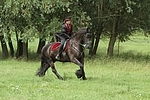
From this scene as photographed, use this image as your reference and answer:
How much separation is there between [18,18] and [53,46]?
10.7 metres

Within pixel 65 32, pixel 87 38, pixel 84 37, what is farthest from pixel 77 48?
pixel 65 32

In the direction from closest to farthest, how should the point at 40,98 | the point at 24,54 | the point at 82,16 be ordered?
1. the point at 40,98
2. the point at 82,16
3. the point at 24,54

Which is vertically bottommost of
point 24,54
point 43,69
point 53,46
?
point 24,54

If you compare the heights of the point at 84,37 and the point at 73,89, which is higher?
the point at 84,37

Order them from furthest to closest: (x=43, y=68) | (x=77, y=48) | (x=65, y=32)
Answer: (x=43, y=68) → (x=65, y=32) → (x=77, y=48)

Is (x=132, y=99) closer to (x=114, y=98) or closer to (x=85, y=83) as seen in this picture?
(x=114, y=98)

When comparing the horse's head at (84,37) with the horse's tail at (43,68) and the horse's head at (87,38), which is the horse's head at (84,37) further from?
the horse's tail at (43,68)

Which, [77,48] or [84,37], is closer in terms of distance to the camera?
[84,37]

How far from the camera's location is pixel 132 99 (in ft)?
37.0

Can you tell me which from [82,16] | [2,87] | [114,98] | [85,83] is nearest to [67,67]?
[82,16]

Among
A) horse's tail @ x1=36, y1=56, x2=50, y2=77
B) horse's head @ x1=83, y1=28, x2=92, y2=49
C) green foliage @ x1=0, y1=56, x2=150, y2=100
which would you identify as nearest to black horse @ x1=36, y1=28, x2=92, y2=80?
horse's head @ x1=83, y1=28, x2=92, y2=49

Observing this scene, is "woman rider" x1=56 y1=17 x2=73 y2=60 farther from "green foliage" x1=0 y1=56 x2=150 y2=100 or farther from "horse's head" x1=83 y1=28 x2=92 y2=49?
"green foliage" x1=0 y1=56 x2=150 y2=100

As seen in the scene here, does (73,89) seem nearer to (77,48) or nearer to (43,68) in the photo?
(77,48)

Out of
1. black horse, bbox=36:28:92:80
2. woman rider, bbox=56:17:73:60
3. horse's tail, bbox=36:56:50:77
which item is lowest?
horse's tail, bbox=36:56:50:77
